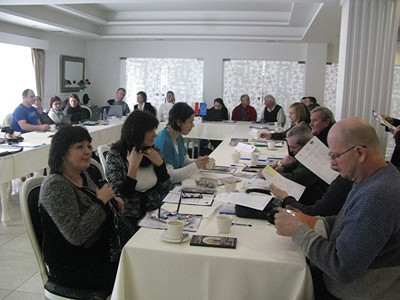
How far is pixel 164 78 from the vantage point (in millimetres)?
9867

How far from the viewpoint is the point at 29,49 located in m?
7.82

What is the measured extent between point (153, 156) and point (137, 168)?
137mm

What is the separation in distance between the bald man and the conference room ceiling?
519 centimetres

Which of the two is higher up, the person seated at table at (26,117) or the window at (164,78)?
the window at (164,78)

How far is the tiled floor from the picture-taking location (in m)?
2.71

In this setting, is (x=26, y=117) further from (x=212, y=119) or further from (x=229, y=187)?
(x=229, y=187)

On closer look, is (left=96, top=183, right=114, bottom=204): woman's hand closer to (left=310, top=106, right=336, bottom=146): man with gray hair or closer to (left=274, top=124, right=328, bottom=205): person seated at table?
(left=274, top=124, right=328, bottom=205): person seated at table

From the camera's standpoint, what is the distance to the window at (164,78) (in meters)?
9.73

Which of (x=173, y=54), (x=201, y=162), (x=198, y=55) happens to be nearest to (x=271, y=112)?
(x=198, y=55)

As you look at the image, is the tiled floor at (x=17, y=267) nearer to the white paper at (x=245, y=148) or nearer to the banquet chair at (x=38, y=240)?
the banquet chair at (x=38, y=240)

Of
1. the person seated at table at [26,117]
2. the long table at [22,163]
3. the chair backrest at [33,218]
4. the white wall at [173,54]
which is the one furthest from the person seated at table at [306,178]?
the white wall at [173,54]

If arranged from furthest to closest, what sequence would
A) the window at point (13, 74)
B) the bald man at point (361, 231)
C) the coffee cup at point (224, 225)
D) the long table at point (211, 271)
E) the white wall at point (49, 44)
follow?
1. the window at point (13, 74)
2. the white wall at point (49, 44)
3. the coffee cup at point (224, 225)
4. the long table at point (211, 271)
5. the bald man at point (361, 231)

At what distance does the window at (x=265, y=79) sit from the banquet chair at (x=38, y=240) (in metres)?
8.02

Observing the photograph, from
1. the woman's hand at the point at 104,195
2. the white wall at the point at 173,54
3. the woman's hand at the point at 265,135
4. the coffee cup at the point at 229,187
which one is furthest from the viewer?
the white wall at the point at 173,54
